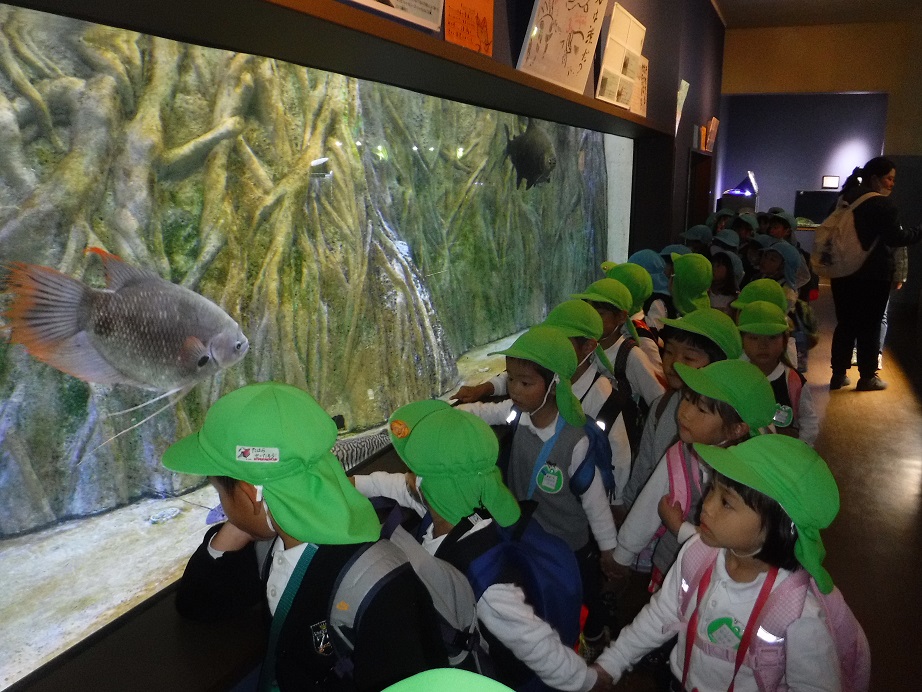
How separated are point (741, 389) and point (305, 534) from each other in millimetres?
1621

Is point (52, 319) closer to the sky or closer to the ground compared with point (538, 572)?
closer to the sky

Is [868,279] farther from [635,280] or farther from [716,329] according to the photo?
[716,329]

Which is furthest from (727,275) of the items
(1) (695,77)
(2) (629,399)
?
(1) (695,77)

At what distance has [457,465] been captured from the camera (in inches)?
66.9

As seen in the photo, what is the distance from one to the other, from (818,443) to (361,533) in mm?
5161

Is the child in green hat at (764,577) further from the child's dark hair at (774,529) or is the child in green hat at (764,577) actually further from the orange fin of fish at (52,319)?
the orange fin of fish at (52,319)

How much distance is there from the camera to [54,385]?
149 centimetres

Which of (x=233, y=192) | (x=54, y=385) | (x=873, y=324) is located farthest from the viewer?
(x=873, y=324)

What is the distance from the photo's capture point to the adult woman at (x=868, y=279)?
6281 millimetres

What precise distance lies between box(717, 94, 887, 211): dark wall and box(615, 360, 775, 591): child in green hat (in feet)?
44.2

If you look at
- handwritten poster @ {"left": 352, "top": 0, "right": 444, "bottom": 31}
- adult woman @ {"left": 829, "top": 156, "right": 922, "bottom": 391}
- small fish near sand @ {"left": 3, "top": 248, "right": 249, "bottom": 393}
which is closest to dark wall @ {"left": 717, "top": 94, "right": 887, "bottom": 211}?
adult woman @ {"left": 829, "top": 156, "right": 922, "bottom": 391}

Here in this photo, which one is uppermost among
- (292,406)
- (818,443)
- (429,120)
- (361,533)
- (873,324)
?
(429,120)

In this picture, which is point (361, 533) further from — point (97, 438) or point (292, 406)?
point (97, 438)

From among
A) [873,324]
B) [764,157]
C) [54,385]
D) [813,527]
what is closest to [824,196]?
[764,157]
